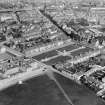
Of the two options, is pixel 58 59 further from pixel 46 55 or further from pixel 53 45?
pixel 53 45

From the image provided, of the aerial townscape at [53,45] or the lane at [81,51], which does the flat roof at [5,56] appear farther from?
the lane at [81,51]

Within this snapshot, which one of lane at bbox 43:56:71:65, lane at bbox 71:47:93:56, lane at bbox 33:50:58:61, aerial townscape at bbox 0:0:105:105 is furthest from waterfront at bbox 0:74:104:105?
lane at bbox 71:47:93:56

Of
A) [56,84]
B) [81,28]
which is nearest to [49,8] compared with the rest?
[81,28]

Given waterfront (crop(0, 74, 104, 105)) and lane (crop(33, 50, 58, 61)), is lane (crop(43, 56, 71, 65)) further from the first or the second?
waterfront (crop(0, 74, 104, 105))

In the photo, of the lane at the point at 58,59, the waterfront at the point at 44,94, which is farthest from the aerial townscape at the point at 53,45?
the waterfront at the point at 44,94

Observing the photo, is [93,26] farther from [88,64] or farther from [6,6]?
[6,6]

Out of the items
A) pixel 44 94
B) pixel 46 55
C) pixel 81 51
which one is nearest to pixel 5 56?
pixel 46 55
